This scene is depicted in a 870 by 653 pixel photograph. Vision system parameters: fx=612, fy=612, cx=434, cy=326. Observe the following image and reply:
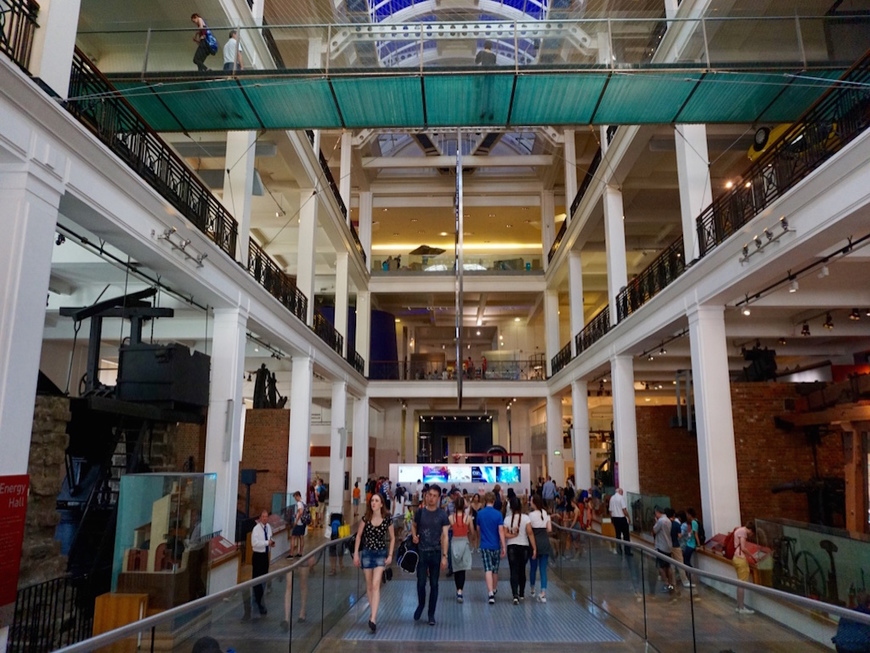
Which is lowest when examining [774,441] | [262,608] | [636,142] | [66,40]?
[262,608]

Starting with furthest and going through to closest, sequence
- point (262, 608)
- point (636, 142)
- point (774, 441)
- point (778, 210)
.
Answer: point (636, 142)
point (774, 441)
point (778, 210)
point (262, 608)

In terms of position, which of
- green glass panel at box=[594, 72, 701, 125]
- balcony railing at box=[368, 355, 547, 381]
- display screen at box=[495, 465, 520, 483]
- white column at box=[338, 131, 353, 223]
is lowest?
display screen at box=[495, 465, 520, 483]

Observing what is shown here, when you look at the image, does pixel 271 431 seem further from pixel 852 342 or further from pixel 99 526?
pixel 852 342

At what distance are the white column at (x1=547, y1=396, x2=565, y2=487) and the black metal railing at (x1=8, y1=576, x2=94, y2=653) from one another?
19.8m

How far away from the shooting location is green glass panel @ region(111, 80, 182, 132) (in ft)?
27.2

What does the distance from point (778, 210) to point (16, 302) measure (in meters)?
9.02

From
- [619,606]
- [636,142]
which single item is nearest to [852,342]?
[636,142]

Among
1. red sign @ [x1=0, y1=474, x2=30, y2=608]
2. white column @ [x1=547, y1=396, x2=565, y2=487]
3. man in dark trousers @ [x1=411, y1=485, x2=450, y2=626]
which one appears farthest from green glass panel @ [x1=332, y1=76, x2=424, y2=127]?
white column @ [x1=547, y1=396, x2=565, y2=487]

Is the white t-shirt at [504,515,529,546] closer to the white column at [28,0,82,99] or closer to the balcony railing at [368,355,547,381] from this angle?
the white column at [28,0,82,99]

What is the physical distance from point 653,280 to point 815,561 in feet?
24.5

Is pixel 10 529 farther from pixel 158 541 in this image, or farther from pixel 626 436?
pixel 626 436

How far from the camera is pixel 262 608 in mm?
4840

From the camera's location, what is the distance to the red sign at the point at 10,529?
5233 mm

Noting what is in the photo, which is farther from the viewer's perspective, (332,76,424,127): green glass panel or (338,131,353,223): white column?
(338,131,353,223): white column
